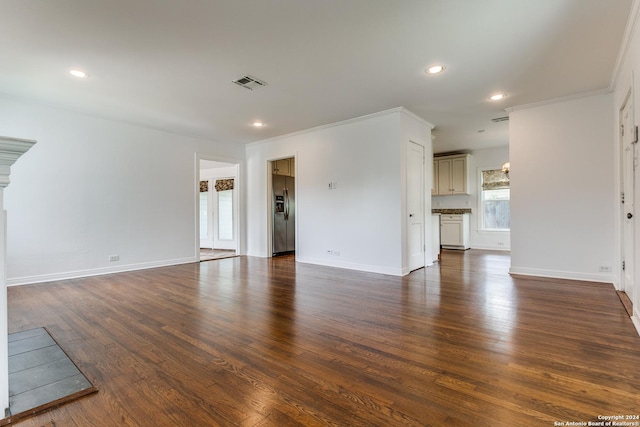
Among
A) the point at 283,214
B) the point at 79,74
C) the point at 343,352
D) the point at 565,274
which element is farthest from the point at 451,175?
the point at 79,74

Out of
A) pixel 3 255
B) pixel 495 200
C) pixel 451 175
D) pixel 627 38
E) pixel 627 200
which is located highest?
pixel 627 38

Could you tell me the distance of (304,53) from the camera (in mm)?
3098

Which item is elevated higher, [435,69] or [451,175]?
[435,69]

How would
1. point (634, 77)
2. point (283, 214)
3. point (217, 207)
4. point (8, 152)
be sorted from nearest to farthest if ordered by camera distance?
point (8, 152), point (634, 77), point (283, 214), point (217, 207)

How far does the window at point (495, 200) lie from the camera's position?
793 centimetres

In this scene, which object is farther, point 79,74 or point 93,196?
point 93,196

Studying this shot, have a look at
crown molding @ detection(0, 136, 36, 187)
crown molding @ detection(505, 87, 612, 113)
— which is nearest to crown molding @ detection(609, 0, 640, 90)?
crown molding @ detection(505, 87, 612, 113)

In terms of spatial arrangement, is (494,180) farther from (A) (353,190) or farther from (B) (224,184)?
(B) (224,184)

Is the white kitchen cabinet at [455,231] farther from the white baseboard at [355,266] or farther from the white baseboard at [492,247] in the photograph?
the white baseboard at [355,266]

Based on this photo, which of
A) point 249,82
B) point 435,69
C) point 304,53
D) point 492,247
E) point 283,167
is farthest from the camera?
point 492,247

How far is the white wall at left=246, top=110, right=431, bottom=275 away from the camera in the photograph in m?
4.90

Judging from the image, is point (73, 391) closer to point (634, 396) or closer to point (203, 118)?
point (634, 396)

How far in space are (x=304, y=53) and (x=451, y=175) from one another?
6412 millimetres

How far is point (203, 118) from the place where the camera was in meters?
5.16
